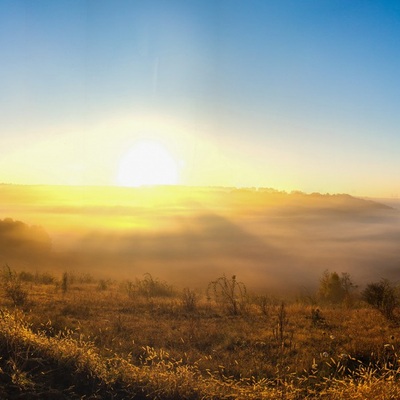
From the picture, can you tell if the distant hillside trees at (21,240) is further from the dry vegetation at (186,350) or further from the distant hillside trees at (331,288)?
the dry vegetation at (186,350)

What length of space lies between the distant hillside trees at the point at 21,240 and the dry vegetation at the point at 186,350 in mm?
41451

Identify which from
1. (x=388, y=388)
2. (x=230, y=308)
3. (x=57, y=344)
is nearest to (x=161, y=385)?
(x=57, y=344)

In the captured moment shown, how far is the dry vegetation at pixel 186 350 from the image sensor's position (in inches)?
200

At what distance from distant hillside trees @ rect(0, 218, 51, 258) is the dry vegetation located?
4145 cm

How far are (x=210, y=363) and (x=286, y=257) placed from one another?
98.0 meters

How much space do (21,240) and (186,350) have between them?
174 ft

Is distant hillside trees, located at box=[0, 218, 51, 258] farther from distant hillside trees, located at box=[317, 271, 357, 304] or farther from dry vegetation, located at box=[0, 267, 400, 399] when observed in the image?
dry vegetation, located at box=[0, 267, 400, 399]

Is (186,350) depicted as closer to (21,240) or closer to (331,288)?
(331,288)

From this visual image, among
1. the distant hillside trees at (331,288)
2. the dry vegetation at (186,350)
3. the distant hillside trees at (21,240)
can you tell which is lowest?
the distant hillside trees at (21,240)

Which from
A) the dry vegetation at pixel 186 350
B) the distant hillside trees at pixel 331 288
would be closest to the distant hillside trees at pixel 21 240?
the distant hillside trees at pixel 331 288

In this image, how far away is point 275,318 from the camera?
36.1 ft

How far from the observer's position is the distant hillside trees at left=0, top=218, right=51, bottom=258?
53219 mm

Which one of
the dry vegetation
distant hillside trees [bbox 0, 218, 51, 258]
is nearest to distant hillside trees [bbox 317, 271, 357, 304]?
the dry vegetation

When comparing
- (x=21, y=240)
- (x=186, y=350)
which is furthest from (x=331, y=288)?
(x=21, y=240)
